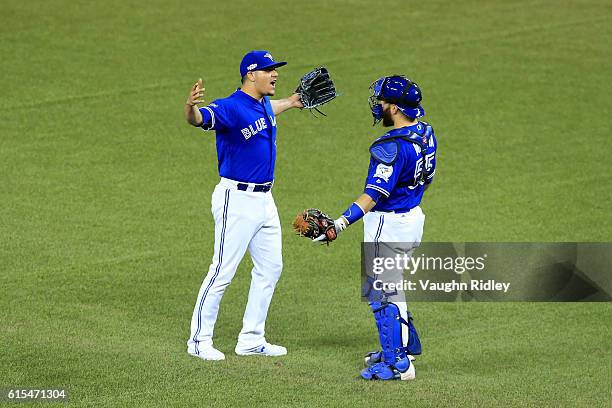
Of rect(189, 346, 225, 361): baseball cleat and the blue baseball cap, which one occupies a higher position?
the blue baseball cap

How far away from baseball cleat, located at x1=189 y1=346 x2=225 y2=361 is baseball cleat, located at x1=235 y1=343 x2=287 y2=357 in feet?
0.69

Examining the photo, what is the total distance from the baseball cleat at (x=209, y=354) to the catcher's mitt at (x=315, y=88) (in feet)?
6.52

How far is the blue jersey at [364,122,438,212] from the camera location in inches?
269

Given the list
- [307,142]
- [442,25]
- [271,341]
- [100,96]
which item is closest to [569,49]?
[442,25]

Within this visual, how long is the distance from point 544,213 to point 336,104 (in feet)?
12.9

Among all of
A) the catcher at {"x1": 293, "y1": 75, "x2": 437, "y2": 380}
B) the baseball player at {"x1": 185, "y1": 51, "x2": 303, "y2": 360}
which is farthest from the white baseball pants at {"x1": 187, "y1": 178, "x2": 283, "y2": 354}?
the catcher at {"x1": 293, "y1": 75, "x2": 437, "y2": 380}

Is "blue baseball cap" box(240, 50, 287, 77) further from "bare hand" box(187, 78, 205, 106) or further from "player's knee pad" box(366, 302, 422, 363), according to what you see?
"player's knee pad" box(366, 302, 422, 363)

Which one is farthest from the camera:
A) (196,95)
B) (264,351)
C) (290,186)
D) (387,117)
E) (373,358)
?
(290,186)

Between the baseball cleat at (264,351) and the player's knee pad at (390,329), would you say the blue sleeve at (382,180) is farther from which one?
the baseball cleat at (264,351)

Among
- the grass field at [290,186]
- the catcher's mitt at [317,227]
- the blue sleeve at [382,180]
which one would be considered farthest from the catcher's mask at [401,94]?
the grass field at [290,186]

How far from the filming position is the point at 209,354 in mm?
7375

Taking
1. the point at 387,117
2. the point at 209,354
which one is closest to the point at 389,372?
the point at 209,354

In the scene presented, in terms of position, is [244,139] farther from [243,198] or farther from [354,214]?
[354,214]

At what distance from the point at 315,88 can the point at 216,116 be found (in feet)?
4.13
